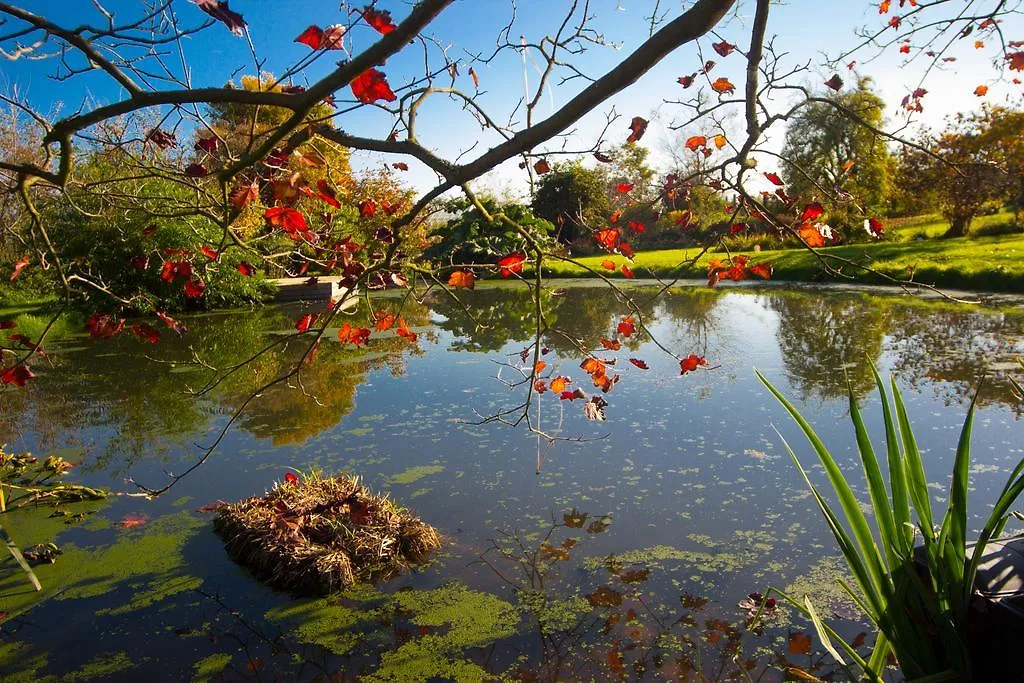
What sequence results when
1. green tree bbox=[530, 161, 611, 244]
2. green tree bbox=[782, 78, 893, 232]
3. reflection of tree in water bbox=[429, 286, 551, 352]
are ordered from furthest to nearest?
1. green tree bbox=[530, 161, 611, 244]
2. green tree bbox=[782, 78, 893, 232]
3. reflection of tree in water bbox=[429, 286, 551, 352]

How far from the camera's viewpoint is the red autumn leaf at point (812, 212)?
1.92m

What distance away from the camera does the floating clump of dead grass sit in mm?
2516

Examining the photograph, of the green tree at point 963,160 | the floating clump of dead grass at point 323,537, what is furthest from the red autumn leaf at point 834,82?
the green tree at point 963,160

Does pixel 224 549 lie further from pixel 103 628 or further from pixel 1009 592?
pixel 1009 592

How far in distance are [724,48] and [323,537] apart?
220cm

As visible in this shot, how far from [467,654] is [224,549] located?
4.22 ft

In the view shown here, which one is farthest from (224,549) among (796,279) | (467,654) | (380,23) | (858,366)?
(796,279)

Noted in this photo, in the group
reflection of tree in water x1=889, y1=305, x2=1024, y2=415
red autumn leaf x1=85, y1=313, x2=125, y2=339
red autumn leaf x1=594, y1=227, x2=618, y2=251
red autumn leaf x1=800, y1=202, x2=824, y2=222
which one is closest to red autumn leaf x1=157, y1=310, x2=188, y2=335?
red autumn leaf x1=85, y1=313, x2=125, y2=339

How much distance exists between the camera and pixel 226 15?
1345mm

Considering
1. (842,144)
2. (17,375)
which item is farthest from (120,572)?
(842,144)

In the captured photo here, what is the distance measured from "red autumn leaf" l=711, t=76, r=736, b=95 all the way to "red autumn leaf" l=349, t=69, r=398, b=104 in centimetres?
125

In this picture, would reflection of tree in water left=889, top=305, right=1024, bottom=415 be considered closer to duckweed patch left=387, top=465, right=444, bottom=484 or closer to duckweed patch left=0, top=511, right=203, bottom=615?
duckweed patch left=387, top=465, right=444, bottom=484

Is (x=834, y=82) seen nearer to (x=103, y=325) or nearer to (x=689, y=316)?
(x=103, y=325)

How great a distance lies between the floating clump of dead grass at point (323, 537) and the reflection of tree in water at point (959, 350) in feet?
11.7
